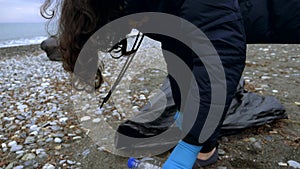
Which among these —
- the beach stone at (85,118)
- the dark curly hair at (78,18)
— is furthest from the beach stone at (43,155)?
the dark curly hair at (78,18)

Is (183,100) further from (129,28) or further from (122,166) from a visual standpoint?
(129,28)

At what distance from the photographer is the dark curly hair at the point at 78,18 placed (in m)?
1.38

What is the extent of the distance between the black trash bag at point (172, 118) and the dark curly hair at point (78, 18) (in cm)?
87

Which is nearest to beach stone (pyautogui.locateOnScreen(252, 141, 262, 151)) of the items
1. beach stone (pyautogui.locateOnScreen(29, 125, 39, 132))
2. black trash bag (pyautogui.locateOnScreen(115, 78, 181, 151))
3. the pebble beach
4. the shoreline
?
the pebble beach

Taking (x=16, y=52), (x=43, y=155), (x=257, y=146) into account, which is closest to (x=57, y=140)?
(x=43, y=155)

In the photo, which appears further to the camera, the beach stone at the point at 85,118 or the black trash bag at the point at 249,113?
the beach stone at the point at 85,118

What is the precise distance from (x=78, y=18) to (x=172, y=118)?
1349 mm

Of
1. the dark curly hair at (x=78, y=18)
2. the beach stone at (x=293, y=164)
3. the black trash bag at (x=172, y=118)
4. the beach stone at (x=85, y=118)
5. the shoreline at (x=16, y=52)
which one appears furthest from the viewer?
the shoreline at (x=16, y=52)

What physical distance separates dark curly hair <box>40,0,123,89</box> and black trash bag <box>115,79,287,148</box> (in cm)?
87

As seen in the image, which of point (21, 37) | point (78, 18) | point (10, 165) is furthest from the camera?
point (21, 37)

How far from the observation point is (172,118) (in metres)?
2.50

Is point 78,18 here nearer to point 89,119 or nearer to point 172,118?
point 172,118

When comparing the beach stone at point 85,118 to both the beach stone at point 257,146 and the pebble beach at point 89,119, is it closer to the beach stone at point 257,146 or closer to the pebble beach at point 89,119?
the pebble beach at point 89,119

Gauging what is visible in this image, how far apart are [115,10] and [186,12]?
0.39 m
